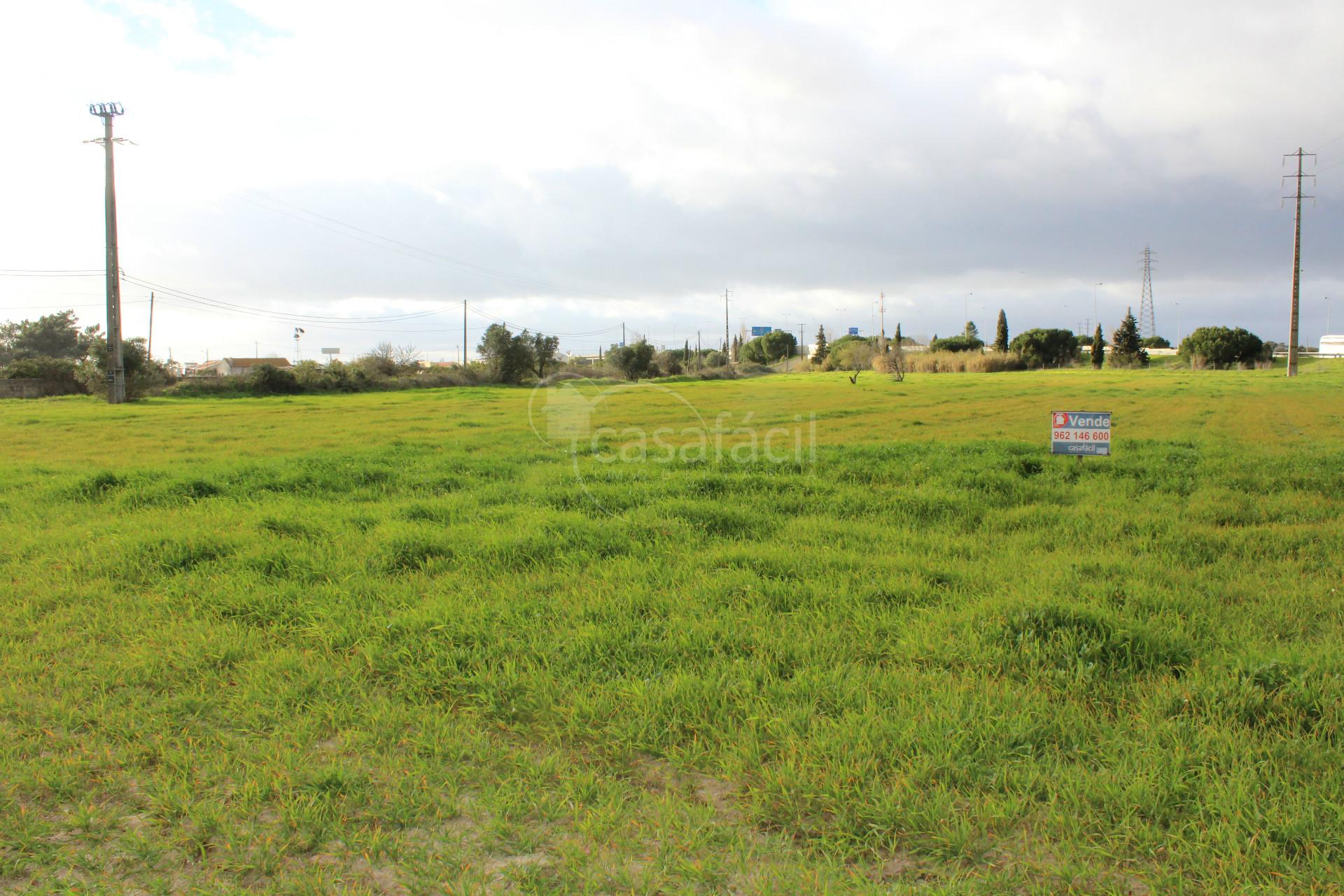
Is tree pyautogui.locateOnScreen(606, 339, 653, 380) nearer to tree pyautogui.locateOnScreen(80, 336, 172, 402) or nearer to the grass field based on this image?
tree pyautogui.locateOnScreen(80, 336, 172, 402)

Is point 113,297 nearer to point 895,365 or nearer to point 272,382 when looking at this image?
point 272,382

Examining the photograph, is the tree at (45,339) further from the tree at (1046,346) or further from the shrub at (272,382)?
the tree at (1046,346)

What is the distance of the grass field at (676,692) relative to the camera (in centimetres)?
252

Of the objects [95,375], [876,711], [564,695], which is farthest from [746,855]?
[95,375]

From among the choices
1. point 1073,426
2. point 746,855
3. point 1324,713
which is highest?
point 1073,426

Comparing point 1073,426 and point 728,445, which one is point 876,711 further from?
point 728,445

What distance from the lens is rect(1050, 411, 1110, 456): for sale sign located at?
8617 millimetres

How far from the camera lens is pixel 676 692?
3.55 metres

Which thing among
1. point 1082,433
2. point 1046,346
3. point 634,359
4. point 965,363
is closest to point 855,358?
point 965,363

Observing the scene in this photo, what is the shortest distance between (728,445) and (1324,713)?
10.4 metres

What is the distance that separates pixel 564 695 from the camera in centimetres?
359

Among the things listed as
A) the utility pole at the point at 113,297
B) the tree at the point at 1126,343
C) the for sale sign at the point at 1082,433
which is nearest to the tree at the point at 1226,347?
the tree at the point at 1126,343

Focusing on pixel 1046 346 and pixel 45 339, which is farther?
pixel 1046 346

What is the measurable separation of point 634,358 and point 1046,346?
5254cm
